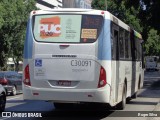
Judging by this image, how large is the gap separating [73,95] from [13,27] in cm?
4580

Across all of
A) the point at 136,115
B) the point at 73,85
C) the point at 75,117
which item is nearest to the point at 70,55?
the point at 73,85

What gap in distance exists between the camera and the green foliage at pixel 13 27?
55.6 m

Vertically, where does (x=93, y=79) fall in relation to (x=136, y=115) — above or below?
above

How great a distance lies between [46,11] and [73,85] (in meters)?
2.28

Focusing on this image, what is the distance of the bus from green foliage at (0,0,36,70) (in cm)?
4259

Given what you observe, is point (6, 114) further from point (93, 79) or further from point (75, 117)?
point (93, 79)

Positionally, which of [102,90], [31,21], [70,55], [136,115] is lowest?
[136,115]

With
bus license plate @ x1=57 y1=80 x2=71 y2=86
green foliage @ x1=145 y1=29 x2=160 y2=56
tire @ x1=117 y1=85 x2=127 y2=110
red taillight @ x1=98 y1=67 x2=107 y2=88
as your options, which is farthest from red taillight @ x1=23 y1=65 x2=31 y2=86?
green foliage @ x1=145 y1=29 x2=160 y2=56

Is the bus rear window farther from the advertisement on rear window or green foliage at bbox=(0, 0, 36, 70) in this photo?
green foliage at bbox=(0, 0, 36, 70)

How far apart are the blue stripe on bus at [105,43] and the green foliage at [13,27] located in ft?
141

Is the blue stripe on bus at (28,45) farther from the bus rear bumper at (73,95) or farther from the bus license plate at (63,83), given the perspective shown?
the bus license plate at (63,83)

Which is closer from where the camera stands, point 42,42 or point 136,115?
point 42,42

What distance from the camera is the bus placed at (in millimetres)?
12188

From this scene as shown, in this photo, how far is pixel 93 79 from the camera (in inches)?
479
